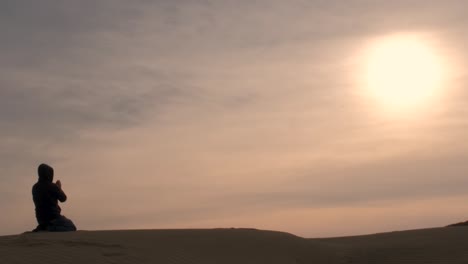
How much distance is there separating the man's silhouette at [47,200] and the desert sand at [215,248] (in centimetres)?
67

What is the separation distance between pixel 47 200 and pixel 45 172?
0.61m

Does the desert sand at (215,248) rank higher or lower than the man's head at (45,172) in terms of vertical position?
lower

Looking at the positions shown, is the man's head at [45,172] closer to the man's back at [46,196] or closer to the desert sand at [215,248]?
the man's back at [46,196]

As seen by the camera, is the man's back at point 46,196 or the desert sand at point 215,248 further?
the man's back at point 46,196

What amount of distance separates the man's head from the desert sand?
1376 millimetres

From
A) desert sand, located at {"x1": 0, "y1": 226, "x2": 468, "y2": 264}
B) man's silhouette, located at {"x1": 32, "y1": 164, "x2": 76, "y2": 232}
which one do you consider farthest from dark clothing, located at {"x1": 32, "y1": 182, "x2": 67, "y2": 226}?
desert sand, located at {"x1": 0, "y1": 226, "x2": 468, "y2": 264}

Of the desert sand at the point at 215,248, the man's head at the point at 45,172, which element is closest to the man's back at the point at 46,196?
the man's head at the point at 45,172

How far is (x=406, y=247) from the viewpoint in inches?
617

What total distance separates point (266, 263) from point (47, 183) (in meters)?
4.93

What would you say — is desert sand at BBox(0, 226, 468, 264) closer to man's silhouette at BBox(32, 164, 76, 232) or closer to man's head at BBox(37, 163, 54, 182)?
man's silhouette at BBox(32, 164, 76, 232)

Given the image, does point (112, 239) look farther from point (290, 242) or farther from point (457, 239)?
point (457, 239)

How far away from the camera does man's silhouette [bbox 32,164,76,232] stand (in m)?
14.9

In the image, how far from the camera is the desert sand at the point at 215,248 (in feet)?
41.7

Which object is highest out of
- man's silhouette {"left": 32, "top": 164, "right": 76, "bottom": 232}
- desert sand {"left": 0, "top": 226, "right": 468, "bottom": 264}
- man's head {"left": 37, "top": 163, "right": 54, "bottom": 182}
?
man's head {"left": 37, "top": 163, "right": 54, "bottom": 182}
